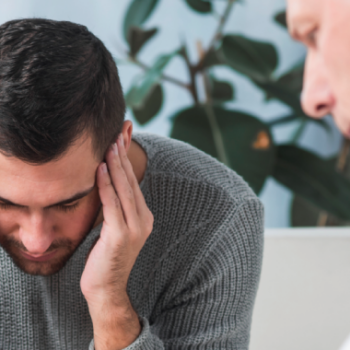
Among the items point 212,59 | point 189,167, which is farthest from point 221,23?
point 189,167

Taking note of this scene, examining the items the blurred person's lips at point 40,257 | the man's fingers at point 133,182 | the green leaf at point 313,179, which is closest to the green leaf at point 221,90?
the green leaf at point 313,179

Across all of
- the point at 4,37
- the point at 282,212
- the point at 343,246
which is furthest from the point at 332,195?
the point at 4,37

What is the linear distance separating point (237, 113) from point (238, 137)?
0.10m

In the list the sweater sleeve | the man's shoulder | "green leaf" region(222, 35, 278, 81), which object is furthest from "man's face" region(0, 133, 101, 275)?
"green leaf" region(222, 35, 278, 81)

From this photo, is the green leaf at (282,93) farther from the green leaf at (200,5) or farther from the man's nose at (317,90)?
the man's nose at (317,90)

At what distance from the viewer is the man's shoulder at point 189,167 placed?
105 centimetres

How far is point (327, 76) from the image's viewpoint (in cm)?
22

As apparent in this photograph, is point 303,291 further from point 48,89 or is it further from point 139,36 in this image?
point 48,89

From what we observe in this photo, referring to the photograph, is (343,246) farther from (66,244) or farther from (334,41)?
(334,41)

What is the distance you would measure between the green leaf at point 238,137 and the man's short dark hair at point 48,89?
0.90m

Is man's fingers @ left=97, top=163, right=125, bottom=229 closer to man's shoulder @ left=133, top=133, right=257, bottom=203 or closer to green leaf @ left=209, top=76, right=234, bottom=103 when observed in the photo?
man's shoulder @ left=133, top=133, right=257, bottom=203

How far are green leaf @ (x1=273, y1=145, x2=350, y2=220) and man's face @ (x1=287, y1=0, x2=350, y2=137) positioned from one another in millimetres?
1558

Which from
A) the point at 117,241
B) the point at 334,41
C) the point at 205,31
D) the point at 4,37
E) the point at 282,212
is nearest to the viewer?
the point at 334,41

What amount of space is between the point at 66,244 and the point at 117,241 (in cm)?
11
